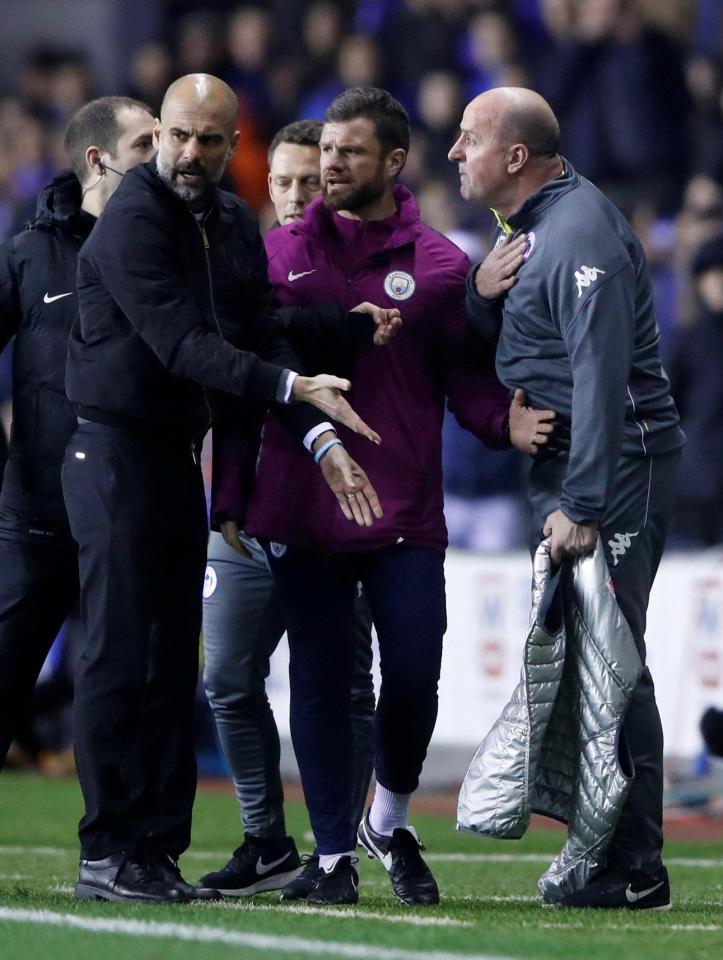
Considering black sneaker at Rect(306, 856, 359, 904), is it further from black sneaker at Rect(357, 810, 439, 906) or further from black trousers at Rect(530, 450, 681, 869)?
black trousers at Rect(530, 450, 681, 869)

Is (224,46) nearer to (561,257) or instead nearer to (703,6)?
(703,6)

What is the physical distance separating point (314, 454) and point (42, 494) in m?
0.97

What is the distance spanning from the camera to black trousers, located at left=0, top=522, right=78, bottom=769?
17.5 feet

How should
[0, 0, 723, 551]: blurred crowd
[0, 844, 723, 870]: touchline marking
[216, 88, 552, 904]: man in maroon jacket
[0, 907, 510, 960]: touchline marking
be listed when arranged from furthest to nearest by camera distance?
[0, 0, 723, 551]: blurred crowd
[0, 844, 723, 870]: touchline marking
[216, 88, 552, 904]: man in maroon jacket
[0, 907, 510, 960]: touchline marking

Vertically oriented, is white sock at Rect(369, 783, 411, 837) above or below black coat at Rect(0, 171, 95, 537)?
below

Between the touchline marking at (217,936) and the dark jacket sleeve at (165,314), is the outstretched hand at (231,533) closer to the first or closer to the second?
the dark jacket sleeve at (165,314)

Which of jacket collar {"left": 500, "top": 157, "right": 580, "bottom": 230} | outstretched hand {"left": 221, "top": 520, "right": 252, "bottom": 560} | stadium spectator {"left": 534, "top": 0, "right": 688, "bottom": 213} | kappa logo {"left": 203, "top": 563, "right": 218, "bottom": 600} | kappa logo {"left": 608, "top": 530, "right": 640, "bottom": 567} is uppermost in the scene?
stadium spectator {"left": 534, "top": 0, "right": 688, "bottom": 213}

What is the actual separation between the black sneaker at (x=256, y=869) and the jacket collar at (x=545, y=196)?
1919mm

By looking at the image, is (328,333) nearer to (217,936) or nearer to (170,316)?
(170,316)

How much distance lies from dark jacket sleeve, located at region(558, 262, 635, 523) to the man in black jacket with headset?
1.73 ft

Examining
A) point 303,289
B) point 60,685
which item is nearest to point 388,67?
point 60,685

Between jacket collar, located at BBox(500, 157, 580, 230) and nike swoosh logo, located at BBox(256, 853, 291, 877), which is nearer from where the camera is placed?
jacket collar, located at BBox(500, 157, 580, 230)

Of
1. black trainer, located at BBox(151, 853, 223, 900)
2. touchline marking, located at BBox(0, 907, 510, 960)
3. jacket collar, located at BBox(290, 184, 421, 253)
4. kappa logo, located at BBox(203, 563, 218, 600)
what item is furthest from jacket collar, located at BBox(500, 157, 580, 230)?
touchline marking, located at BBox(0, 907, 510, 960)

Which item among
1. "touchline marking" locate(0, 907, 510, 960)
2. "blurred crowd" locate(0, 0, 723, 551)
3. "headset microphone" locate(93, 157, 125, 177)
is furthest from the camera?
"blurred crowd" locate(0, 0, 723, 551)
